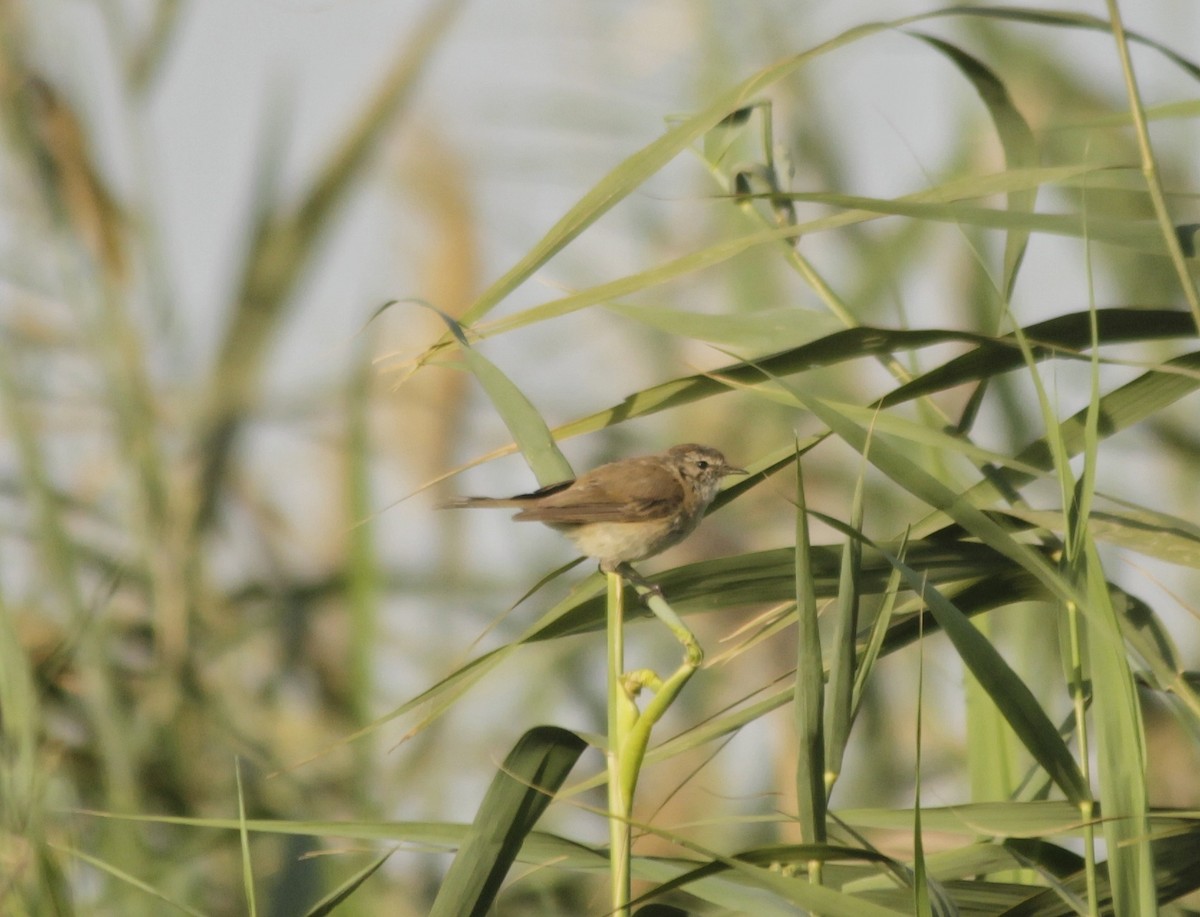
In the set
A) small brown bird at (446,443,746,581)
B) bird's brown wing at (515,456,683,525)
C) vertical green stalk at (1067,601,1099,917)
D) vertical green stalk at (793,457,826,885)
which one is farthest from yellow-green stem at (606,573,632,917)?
bird's brown wing at (515,456,683,525)

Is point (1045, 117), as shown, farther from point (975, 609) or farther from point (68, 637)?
point (68, 637)

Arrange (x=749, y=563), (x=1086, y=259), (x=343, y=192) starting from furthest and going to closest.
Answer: (x=343, y=192), (x=749, y=563), (x=1086, y=259)

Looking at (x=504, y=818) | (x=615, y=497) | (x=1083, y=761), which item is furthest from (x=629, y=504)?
(x=504, y=818)

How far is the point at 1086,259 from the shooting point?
1918 millimetres

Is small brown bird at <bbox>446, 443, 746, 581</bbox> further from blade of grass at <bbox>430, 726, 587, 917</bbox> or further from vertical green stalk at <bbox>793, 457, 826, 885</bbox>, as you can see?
vertical green stalk at <bbox>793, 457, 826, 885</bbox>

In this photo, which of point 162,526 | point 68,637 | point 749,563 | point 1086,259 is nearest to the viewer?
point 1086,259

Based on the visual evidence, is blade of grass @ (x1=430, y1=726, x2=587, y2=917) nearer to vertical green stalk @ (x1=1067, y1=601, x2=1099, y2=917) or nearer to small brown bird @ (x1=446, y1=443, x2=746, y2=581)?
vertical green stalk @ (x1=1067, y1=601, x2=1099, y2=917)

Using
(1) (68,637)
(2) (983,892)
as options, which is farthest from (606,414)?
(1) (68,637)

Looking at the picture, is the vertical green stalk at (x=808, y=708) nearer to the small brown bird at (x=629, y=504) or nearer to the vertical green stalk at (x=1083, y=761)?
the vertical green stalk at (x=1083, y=761)

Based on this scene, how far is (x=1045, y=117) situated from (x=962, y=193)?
3484mm

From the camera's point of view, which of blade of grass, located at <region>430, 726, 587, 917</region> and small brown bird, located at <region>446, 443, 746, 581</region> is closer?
blade of grass, located at <region>430, 726, 587, 917</region>

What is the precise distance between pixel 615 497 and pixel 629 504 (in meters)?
0.04

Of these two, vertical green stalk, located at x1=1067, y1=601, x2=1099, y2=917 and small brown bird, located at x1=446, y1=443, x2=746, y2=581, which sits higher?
small brown bird, located at x1=446, y1=443, x2=746, y2=581

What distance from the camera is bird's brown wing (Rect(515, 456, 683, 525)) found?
144 inches
